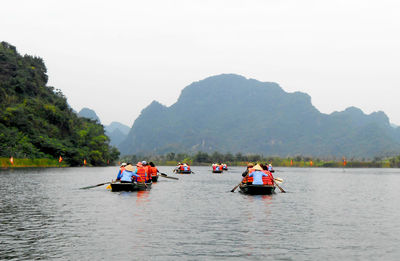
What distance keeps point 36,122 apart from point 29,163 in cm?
1773

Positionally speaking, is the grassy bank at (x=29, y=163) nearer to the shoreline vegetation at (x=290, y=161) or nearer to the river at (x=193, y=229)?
the river at (x=193, y=229)

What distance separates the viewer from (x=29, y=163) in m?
93.0

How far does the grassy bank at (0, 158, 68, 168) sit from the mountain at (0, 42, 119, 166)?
1.31 meters

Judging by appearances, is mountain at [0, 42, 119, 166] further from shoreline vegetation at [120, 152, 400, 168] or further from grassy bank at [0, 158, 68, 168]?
shoreline vegetation at [120, 152, 400, 168]

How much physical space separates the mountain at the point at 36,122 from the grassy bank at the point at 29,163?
1313mm

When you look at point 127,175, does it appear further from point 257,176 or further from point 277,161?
point 277,161

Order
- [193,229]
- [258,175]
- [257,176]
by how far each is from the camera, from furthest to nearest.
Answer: [258,175]
[257,176]
[193,229]

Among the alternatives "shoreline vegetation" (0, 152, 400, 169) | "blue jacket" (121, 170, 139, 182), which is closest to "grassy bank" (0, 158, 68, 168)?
"shoreline vegetation" (0, 152, 400, 169)

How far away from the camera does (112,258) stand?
13797 millimetres

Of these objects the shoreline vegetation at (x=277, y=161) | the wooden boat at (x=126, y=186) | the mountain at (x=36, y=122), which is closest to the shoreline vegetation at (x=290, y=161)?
the shoreline vegetation at (x=277, y=161)

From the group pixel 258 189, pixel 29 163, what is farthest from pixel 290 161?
pixel 258 189

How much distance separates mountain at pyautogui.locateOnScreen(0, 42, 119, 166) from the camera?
9585 centimetres

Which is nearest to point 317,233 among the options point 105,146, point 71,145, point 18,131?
point 18,131

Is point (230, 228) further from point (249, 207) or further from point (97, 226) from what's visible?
point (249, 207)
